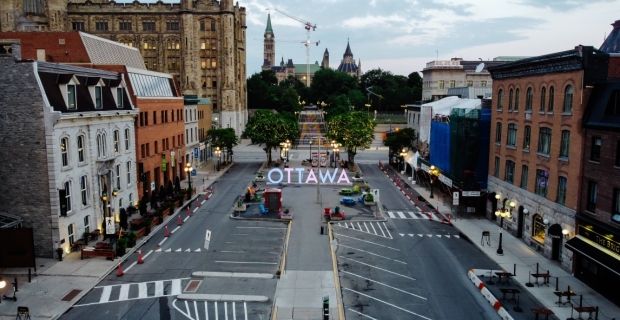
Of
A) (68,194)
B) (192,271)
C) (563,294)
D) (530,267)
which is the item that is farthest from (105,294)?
(530,267)

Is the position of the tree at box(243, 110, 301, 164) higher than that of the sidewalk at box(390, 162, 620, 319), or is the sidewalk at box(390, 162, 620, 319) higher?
the tree at box(243, 110, 301, 164)

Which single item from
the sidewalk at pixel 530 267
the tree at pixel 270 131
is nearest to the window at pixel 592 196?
the sidewalk at pixel 530 267

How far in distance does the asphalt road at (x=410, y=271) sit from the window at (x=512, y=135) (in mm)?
7882

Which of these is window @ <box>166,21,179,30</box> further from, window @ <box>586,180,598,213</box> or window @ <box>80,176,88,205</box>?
window @ <box>586,180,598,213</box>

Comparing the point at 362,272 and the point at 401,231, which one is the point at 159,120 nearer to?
the point at 401,231

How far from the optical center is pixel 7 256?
2636 centimetres

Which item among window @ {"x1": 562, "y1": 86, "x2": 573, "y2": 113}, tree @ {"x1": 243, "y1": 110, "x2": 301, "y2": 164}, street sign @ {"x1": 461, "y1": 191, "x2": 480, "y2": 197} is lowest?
street sign @ {"x1": 461, "y1": 191, "x2": 480, "y2": 197}

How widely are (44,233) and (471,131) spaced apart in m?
33.0

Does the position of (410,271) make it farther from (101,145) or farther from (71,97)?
(71,97)

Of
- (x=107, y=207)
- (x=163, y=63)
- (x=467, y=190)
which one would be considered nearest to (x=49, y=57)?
(x=107, y=207)

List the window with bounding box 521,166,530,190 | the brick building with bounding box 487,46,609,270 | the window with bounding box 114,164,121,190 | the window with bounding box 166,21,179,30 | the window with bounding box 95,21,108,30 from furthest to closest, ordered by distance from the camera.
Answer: the window with bounding box 166,21,179,30, the window with bounding box 95,21,108,30, the window with bounding box 114,164,121,190, the window with bounding box 521,166,530,190, the brick building with bounding box 487,46,609,270

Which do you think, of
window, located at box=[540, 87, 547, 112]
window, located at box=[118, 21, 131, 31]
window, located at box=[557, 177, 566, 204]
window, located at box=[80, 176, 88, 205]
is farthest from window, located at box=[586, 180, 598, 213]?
window, located at box=[118, 21, 131, 31]

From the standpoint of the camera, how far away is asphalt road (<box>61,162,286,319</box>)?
71.7 ft

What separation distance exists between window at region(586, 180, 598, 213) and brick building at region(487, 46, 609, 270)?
2.54 ft
